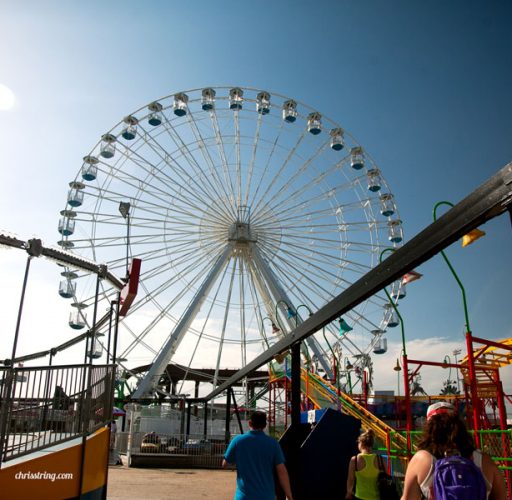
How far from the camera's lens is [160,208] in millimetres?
23141

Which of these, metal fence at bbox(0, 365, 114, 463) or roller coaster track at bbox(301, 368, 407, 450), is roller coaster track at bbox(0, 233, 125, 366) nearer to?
metal fence at bbox(0, 365, 114, 463)

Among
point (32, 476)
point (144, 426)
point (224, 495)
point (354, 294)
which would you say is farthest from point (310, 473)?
point (144, 426)

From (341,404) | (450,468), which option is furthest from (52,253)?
(341,404)

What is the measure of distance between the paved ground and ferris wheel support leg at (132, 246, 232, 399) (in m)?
6.12

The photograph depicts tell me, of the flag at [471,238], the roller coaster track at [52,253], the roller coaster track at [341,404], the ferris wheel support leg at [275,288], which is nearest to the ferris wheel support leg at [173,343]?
the ferris wheel support leg at [275,288]

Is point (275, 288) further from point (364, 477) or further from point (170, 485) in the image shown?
point (364, 477)

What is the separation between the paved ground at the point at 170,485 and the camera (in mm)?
9767

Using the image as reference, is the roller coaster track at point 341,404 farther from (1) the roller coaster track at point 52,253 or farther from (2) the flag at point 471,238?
(2) the flag at point 471,238

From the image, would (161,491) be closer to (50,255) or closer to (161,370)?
(50,255)

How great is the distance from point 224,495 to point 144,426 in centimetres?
972

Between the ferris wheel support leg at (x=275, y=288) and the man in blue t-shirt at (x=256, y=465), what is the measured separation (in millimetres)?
17461

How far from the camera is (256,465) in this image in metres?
4.12

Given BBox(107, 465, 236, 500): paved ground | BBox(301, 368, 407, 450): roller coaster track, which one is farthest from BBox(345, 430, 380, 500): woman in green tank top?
BBox(301, 368, 407, 450): roller coaster track

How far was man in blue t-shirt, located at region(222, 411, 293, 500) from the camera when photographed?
161 inches
